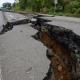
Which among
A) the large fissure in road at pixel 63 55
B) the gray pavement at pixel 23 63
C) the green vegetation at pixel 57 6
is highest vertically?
the gray pavement at pixel 23 63

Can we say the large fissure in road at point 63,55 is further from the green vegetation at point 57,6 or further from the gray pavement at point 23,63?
the green vegetation at point 57,6

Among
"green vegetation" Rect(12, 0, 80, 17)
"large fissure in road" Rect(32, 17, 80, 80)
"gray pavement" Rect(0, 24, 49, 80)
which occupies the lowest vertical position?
"green vegetation" Rect(12, 0, 80, 17)

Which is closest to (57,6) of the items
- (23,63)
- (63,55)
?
(63,55)

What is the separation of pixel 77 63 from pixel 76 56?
1.00 feet

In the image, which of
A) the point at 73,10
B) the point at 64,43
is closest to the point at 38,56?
the point at 64,43

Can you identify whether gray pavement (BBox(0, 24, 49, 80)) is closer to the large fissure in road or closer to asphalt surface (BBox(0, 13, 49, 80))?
asphalt surface (BBox(0, 13, 49, 80))

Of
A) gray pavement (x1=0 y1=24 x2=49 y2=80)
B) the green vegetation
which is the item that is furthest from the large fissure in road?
the green vegetation

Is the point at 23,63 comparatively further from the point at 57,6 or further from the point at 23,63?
the point at 57,6

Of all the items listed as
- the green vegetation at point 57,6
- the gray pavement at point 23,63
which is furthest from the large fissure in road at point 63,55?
the green vegetation at point 57,6

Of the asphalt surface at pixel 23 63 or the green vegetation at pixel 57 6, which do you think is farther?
the green vegetation at pixel 57 6

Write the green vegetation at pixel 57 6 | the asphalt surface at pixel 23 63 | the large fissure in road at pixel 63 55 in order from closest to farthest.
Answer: the asphalt surface at pixel 23 63
the large fissure in road at pixel 63 55
the green vegetation at pixel 57 6

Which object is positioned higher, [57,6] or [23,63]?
[23,63]

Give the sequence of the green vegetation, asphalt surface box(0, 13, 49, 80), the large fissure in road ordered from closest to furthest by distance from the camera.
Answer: asphalt surface box(0, 13, 49, 80), the large fissure in road, the green vegetation

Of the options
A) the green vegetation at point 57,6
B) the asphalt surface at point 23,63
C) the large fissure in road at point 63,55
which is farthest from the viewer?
the green vegetation at point 57,6
